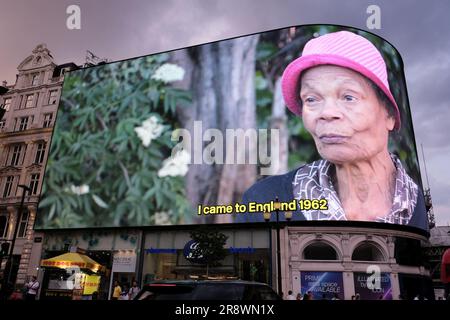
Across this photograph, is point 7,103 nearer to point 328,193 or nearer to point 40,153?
point 40,153

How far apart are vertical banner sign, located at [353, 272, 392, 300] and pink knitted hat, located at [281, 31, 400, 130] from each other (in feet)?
41.7

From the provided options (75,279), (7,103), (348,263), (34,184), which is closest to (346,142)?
(348,263)

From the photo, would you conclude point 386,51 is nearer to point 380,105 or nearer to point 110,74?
point 380,105

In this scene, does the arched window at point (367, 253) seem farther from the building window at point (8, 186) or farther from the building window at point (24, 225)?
the building window at point (8, 186)

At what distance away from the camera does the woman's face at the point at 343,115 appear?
1204 inches

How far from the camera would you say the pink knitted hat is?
3228cm

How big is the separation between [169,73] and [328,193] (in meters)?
19.2

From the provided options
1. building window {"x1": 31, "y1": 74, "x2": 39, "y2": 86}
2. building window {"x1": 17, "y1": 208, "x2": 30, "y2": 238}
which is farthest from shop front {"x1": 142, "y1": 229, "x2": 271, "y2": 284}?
building window {"x1": 31, "y1": 74, "x2": 39, "y2": 86}

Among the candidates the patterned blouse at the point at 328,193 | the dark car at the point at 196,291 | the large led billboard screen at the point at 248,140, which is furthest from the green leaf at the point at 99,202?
the dark car at the point at 196,291

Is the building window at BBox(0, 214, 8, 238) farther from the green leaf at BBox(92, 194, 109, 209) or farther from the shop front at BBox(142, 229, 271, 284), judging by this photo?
the shop front at BBox(142, 229, 271, 284)

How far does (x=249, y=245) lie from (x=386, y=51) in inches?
848

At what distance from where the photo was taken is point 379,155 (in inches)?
1221

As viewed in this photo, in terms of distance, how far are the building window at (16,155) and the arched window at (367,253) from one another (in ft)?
122
